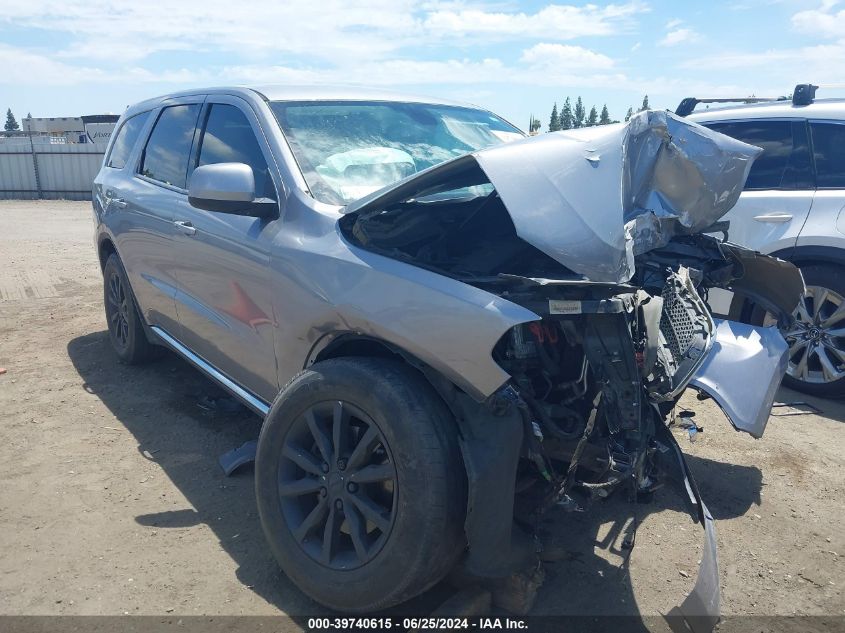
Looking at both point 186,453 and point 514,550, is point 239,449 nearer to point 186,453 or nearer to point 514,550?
point 186,453

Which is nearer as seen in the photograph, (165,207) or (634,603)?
(634,603)

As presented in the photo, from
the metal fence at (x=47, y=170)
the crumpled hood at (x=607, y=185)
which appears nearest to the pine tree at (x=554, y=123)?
the crumpled hood at (x=607, y=185)

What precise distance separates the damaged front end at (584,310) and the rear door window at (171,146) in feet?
6.24

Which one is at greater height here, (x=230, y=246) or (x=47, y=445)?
(x=230, y=246)

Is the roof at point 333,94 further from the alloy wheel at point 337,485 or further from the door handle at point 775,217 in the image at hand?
the door handle at point 775,217

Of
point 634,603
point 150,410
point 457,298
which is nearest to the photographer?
point 457,298

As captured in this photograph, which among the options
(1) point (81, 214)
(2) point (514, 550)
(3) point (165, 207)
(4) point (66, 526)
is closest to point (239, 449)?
(4) point (66, 526)

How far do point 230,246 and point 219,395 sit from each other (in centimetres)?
190

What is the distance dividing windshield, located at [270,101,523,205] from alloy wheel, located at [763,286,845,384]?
8.43 ft

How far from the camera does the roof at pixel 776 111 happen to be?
5.02 metres

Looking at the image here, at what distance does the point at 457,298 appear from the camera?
2.37 meters

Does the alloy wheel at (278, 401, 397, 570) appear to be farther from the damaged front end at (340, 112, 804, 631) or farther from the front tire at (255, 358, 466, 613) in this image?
the damaged front end at (340, 112, 804, 631)

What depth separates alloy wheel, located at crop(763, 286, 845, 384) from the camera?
15.9ft

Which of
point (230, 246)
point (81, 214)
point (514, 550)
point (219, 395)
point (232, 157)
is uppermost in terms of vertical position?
point (232, 157)
